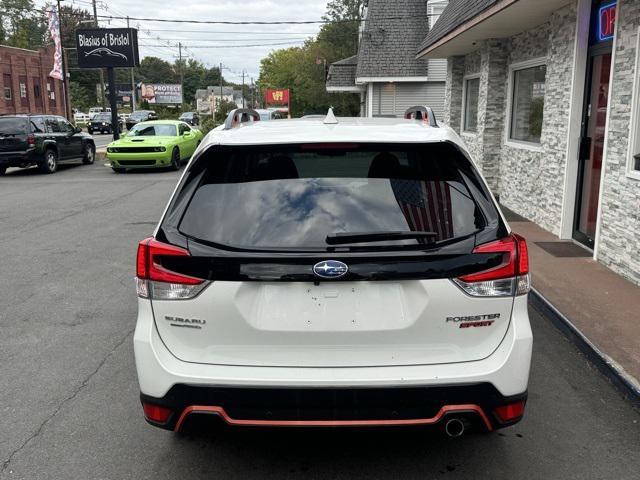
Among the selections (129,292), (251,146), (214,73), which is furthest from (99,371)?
(214,73)

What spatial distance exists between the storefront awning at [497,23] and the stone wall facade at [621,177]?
A: 1.72 m

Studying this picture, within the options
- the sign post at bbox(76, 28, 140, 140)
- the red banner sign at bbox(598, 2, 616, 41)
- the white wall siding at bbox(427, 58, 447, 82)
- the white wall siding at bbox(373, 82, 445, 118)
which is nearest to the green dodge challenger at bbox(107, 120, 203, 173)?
the sign post at bbox(76, 28, 140, 140)

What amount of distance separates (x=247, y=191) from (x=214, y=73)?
161 meters

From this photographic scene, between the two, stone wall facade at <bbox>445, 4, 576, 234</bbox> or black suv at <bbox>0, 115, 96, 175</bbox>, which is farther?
black suv at <bbox>0, 115, 96, 175</bbox>

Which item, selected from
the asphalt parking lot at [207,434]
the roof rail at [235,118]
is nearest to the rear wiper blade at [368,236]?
the asphalt parking lot at [207,434]

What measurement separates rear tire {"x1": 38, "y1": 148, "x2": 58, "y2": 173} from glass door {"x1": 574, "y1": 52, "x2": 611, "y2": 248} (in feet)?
52.8

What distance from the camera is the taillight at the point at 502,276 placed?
2.73 metres

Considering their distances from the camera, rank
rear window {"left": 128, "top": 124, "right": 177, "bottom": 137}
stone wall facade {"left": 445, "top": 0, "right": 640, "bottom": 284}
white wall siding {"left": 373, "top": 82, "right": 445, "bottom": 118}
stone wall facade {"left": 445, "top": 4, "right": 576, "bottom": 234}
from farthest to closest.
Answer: white wall siding {"left": 373, "top": 82, "right": 445, "bottom": 118} < rear window {"left": 128, "top": 124, "right": 177, "bottom": 137} < stone wall facade {"left": 445, "top": 4, "right": 576, "bottom": 234} < stone wall facade {"left": 445, "top": 0, "right": 640, "bottom": 284}

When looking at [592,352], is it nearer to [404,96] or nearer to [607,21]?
[607,21]

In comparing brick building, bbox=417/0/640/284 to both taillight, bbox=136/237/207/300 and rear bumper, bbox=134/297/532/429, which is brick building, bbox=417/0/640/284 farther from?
taillight, bbox=136/237/207/300

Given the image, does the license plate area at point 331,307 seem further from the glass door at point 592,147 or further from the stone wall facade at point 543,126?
the stone wall facade at point 543,126

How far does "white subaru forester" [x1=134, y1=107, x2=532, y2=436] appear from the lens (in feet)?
8.82

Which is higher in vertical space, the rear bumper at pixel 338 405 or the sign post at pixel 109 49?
the sign post at pixel 109 49

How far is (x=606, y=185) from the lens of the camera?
7.26m
